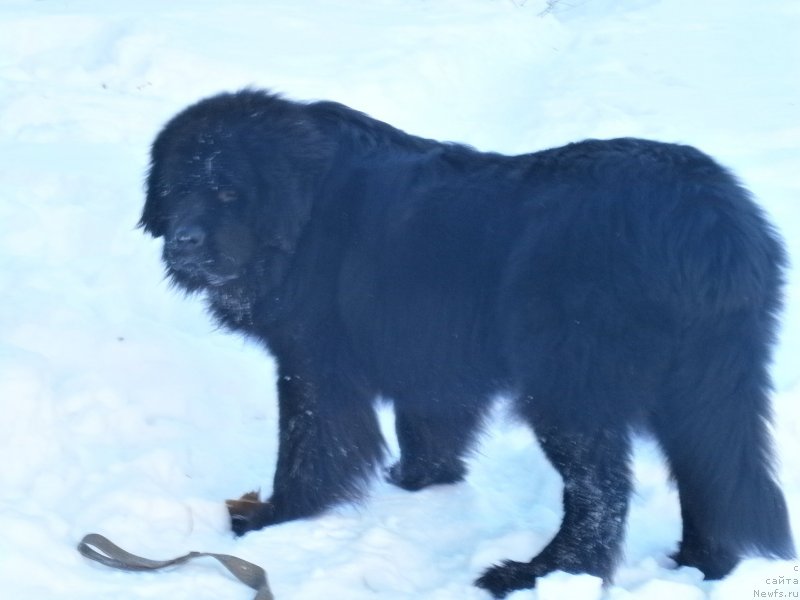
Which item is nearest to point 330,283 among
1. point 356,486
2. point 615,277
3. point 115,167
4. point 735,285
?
point 356,486

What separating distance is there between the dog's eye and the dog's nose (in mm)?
123

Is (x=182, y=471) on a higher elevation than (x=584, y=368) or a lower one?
lower

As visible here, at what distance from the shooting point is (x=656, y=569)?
9.39 ft

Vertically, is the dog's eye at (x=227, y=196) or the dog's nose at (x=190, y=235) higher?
the dog's eye at (x=227, y=196)

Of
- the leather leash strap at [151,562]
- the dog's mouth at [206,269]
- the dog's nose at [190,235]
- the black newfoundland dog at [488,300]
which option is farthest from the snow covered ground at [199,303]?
the dog's nose at [190,235]

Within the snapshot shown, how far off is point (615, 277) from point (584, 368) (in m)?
0.28

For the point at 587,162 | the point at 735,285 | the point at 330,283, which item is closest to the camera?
the point at 735,285

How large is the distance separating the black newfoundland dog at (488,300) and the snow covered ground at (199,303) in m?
0.20

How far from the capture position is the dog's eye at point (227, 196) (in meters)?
3.18

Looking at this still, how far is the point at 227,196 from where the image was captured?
318 cm

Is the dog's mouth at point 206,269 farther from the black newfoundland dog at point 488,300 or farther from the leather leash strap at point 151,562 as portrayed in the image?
the leather leash strap at point 151,562

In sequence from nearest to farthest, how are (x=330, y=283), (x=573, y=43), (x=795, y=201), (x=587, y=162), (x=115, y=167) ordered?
(x=587, y=162), (x=330, y=283), (x=795, y=201), (x=115, y=167), (x=573, y=43)

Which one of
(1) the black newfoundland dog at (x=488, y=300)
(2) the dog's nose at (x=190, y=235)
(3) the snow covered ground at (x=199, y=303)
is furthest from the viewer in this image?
(2) the dog's nose at (x=190, y=235)

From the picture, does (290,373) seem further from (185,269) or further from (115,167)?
(115,167)
